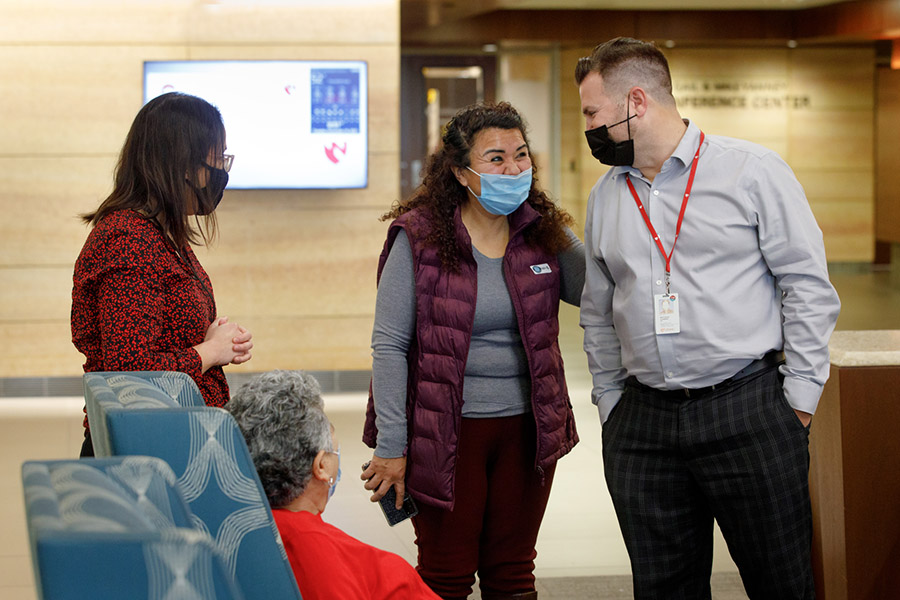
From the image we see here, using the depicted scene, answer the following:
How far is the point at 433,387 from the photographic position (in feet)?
8.15

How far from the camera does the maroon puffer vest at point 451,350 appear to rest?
2475 mm

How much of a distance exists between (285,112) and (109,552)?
5973 mm

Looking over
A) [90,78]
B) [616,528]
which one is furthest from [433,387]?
[90,78]

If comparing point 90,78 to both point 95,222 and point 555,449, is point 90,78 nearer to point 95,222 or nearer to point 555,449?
point 95,222

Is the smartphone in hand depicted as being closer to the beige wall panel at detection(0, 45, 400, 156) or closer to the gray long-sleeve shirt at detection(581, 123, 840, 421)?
the gray long-sleeve shirt at detection(581, 123, 840, 421)

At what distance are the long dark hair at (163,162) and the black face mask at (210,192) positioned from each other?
0.08ft

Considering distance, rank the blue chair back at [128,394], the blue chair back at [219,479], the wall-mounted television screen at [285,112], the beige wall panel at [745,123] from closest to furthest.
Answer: the blue chair back at [219,479]
the blue chair back at [128,394]
the wall-mounted television screen at [285,112]
the beige wall panel at [745,123]

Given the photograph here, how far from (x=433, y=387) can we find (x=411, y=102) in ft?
36.2

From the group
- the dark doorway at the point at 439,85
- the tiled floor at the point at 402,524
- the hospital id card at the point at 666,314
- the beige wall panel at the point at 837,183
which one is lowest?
the tiled floor at the point at 402,524

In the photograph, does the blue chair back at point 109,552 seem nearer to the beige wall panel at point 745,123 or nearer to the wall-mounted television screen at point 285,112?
the wall-mounted television screen at point 285,112

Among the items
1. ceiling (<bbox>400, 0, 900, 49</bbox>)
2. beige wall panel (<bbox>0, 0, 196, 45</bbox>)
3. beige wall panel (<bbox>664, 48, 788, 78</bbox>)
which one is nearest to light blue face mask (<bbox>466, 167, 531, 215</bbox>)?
beige wall panel (<bbox>0, 0, 196, 45</bbox>)

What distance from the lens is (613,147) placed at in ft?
7.66

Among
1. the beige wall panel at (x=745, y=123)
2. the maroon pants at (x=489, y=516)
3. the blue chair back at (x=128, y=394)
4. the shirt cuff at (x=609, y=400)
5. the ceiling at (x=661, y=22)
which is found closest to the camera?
the blue chair back at (x=128, y=394)

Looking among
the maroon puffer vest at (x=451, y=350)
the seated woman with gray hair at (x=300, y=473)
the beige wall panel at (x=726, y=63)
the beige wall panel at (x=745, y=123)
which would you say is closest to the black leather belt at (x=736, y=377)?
the maroon puffer vest at (x=451, y=350)
